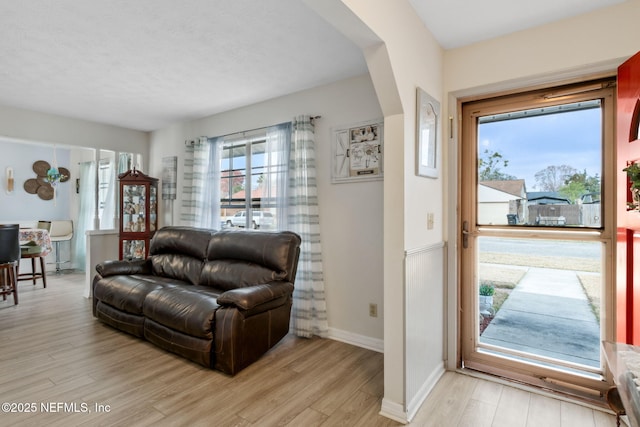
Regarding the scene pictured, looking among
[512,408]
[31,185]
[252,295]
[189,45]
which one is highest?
[189,45]

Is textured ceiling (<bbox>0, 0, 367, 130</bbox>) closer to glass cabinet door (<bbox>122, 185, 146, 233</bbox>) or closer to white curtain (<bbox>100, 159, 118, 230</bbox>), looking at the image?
glass cabinet door (<bbox>122, 185, 146, 233</bbox>)

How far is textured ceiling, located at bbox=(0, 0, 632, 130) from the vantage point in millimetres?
1942

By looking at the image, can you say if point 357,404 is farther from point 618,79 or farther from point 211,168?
point 211,168

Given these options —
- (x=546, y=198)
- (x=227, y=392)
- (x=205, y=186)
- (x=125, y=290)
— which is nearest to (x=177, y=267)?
(x=125, y=290)

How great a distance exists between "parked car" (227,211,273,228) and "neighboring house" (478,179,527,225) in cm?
204

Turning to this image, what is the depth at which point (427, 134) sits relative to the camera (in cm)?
211

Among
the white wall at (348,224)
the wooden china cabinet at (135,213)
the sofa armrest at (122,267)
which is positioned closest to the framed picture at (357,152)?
the white wall at (348,224)

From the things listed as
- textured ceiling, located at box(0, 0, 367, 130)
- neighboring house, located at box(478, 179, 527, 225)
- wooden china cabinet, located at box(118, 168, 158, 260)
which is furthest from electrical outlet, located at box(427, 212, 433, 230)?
wooden china cabinet, located at box(118, 168, 158, 260)

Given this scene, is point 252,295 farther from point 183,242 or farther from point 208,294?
point 183,242

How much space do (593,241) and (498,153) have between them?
841 mm

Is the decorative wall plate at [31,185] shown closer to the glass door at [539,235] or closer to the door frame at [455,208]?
the door frame at [455,208]

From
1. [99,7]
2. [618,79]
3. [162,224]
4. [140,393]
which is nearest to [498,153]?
[618,79]

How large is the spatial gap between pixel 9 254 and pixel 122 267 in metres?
1.63

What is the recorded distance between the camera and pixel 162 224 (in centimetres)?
481
